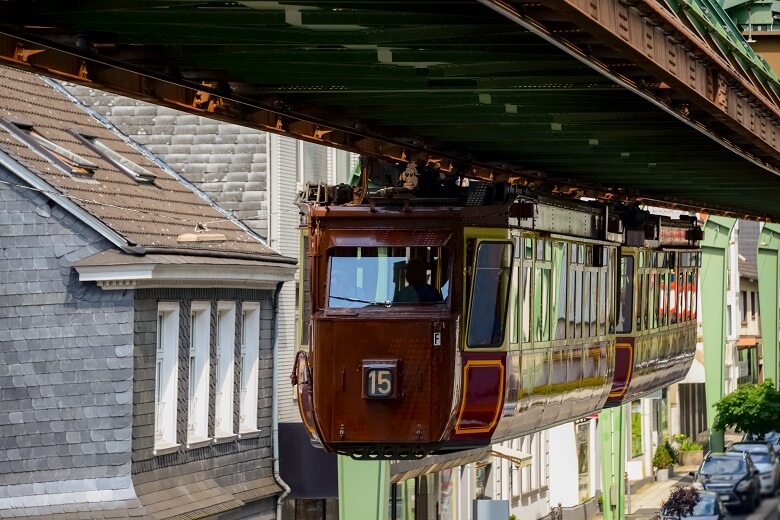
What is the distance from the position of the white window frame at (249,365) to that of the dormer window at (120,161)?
8.56 feet

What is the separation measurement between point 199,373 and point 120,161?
4443 mm

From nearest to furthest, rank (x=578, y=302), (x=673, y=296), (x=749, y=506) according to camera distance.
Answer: (x=749, y=506) < (x=578, y=302) < (x=673, y=296)

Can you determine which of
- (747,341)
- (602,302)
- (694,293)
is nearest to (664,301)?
(694,293)

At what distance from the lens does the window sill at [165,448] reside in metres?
21.9

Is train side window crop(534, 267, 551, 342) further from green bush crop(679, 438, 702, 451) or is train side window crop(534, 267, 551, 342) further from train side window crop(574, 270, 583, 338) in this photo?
green bush crop(679, 438, 702, 451)

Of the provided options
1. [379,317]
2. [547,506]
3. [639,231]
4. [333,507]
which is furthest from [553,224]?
[547,506]

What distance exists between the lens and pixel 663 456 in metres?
52.0

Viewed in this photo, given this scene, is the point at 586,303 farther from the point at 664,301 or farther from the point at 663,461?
the point at 663,461

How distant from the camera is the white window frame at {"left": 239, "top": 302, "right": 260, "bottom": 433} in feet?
83.6

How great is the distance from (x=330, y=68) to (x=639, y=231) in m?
11.9

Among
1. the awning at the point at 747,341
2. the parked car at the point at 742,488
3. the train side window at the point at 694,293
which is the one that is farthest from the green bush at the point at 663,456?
the parked car at the point at 742,488

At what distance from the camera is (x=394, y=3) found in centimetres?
805

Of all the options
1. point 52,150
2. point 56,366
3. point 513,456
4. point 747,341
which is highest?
point 52,150

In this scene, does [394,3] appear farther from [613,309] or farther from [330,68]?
[613,309]
